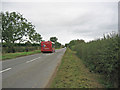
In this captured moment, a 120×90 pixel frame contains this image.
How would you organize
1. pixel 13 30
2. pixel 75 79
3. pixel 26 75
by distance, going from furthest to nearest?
pixel 13 30 → pixel 26 75 → pixel 75 79

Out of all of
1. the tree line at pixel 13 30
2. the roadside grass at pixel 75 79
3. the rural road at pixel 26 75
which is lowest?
the rural road at pixel 26 75

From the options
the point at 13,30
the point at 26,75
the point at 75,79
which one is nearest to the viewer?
the point at 75,79

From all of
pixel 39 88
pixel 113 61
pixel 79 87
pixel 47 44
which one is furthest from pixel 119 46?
pixel 47 44

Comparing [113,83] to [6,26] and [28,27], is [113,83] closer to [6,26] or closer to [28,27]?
[6,26]

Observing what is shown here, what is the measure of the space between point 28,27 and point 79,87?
30681 millimetres

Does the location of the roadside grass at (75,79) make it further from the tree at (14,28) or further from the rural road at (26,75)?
the tree at (14,28)

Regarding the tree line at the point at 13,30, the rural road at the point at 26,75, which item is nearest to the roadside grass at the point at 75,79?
the rural road at the point at 26,75

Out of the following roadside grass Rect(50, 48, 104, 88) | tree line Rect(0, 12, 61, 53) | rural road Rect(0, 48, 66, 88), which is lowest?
rural road Rect(0, 48, 66, 88)

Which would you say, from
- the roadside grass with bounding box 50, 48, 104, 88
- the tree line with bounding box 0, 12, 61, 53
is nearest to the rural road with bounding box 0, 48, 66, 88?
the roadside grass with bounding box 50, 48, 104, 88

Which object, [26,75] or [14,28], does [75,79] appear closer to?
[26,75]

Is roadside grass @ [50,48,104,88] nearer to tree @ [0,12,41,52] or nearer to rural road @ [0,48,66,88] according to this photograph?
rural road @ [0,48,66,88]

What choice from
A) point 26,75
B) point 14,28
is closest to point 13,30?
point 14,28

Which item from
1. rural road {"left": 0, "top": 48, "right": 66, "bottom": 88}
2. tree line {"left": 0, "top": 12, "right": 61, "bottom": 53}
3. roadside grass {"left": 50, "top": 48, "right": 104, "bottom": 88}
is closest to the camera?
roadside grass {"left": 50, "top": 48, "right": 104, "bottom": 88}

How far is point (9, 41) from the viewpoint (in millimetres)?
25266
